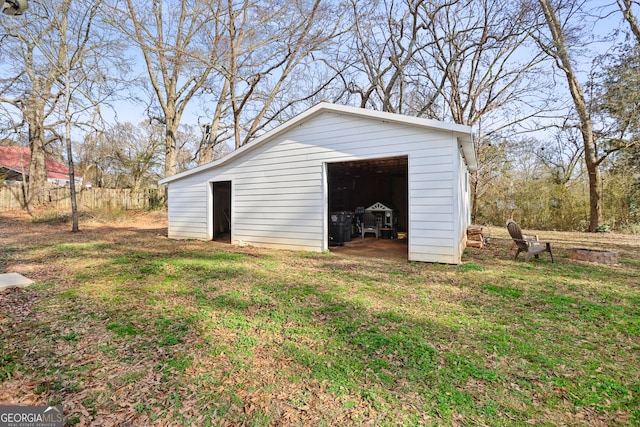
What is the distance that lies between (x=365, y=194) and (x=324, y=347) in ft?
34.4

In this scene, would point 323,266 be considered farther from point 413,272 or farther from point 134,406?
point 134,406

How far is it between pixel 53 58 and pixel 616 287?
50.6 feet

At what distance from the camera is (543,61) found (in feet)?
41.3

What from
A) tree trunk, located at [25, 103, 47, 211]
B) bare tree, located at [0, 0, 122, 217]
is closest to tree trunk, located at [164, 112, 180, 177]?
bare tree, located at [0, 0, 122, 217]

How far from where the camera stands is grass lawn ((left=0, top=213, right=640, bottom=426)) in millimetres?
1875

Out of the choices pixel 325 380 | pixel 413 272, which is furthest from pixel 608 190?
pixel 325 380

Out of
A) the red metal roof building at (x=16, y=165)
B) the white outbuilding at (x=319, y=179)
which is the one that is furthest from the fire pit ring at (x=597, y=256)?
the red metal roof building at (x=16, y=165)

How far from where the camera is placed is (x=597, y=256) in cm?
591

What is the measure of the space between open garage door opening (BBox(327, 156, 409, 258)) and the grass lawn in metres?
4.03

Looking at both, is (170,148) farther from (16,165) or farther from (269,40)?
(16,165)

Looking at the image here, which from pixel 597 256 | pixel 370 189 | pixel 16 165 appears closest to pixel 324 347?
pixel 597 256

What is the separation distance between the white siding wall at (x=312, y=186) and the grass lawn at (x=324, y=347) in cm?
122

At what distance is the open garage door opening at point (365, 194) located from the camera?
8.85 meters

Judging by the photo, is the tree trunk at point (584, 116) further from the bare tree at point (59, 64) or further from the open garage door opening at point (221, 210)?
the bare tree at point (59, 64)
